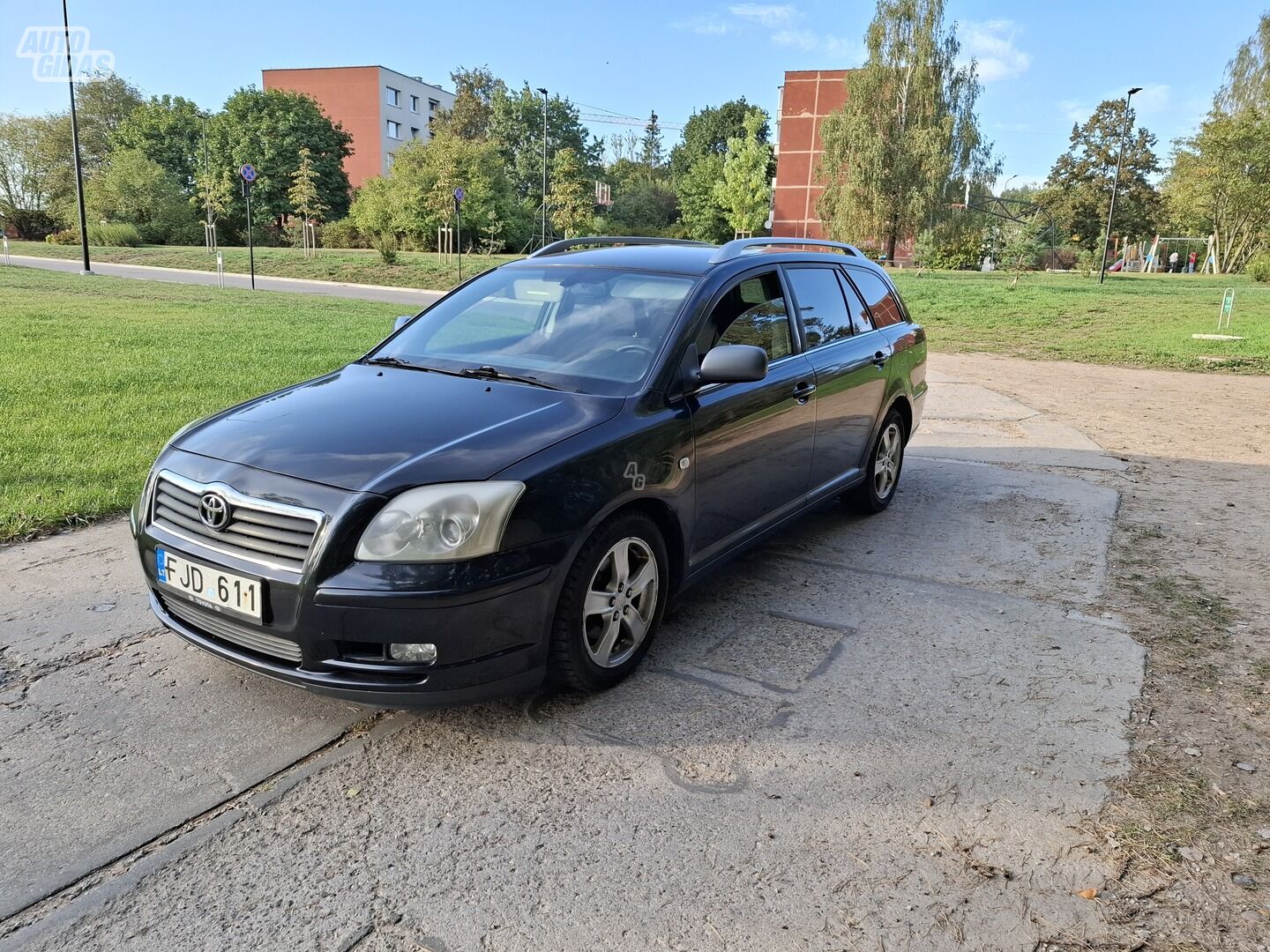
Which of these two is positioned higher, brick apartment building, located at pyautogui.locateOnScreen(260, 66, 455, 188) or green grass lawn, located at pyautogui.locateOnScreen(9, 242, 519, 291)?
brick apartment building, located at pyautogui.locateOnScreen(260, 66, 455, 188)

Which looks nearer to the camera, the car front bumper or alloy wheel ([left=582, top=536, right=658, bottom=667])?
the car front bumper

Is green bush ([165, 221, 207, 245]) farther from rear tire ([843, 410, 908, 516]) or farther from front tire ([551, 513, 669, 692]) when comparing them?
front tire ([551, 513, 669, 692])

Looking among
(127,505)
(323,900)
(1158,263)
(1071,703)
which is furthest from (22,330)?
(1158,263)

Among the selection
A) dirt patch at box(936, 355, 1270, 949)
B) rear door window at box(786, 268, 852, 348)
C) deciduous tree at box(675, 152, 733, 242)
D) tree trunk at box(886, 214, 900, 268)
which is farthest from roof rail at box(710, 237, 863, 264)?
deciduous tree at box(675, 152, 733, 242)

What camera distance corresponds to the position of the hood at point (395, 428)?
2.98m

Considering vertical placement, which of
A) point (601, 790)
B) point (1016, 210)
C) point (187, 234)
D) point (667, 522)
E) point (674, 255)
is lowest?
point (601, 790)

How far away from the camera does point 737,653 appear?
3838 millimetres

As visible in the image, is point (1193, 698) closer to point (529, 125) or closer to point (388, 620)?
point (388, 620)

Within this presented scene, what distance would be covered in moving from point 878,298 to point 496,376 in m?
3.22

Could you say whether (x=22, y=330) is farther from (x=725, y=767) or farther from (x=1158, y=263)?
(x=1158, y=263)

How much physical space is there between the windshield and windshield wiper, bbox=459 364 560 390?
0.03 metres

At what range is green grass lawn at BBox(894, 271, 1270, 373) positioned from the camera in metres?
15.7

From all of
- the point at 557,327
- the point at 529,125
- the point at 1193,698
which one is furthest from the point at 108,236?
the point at 1193,698

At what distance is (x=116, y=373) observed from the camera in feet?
30.5
